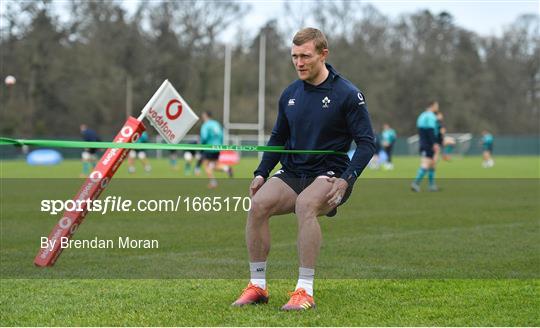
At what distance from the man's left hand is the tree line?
52.0 metres

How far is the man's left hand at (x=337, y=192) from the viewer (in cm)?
615

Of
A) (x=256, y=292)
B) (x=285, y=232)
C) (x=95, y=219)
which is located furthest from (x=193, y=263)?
(x=95, y=219)

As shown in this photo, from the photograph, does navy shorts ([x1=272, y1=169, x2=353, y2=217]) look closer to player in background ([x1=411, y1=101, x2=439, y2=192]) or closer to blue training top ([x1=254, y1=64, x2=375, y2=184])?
blue training top ([x1=254, y1=64, x2=375, y2=184])

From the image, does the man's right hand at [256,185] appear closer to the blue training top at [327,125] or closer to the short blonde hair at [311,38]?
the blue training top at [327,125]

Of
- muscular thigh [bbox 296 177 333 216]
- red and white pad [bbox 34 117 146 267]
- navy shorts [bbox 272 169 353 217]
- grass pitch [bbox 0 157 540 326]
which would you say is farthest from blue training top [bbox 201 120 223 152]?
muscular thigh [bbox 296 177 333 216]

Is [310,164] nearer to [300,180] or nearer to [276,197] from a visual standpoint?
[300,180]

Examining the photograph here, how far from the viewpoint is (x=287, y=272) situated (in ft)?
26.9

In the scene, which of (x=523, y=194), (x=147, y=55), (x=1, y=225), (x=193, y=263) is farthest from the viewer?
(x=147, y=55)

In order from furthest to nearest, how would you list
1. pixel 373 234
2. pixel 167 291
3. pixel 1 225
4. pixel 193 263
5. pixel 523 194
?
pixel 523 194
pixel 1 225
pixel 373 234
pixel 193 263
pixel 167 291

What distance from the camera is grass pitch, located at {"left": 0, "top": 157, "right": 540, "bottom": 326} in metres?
5.98

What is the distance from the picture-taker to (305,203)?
20.1 feet

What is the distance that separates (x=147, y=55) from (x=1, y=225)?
52.6m

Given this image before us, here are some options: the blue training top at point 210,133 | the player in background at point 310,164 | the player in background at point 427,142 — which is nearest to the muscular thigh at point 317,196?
the player in background at point 310,164

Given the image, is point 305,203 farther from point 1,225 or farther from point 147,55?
point 147,55
